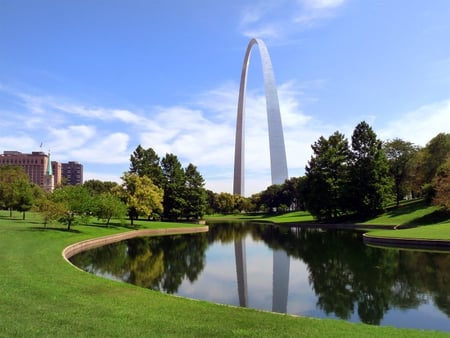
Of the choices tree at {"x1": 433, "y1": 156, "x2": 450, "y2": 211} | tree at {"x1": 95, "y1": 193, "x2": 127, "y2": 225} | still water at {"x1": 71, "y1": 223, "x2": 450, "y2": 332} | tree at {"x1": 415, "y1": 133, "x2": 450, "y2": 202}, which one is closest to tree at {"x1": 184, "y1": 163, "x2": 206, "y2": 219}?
tree at {"x1": 95, "y1": 193, "x2": 127, "y2": 225}

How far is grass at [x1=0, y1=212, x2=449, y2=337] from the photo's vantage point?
26.5 feet

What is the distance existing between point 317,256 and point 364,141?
40.5 meters

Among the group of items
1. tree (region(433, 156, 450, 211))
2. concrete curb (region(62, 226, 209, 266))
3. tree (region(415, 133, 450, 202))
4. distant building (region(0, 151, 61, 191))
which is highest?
distant building (region(0, 151, 61, 191))

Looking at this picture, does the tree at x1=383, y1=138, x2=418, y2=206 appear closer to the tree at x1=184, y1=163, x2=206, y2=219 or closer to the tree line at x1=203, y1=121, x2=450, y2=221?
the tree line at x1=203, y1=121, x2=450, y2=221

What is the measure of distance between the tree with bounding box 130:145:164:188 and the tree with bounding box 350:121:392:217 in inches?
1206

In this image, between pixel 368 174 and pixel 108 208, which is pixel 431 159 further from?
pixel 108 208

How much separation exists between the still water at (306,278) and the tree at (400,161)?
4002 centimetres

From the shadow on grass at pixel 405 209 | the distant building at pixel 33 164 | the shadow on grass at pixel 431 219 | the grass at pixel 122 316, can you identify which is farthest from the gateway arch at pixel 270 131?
the distant building at pixel 33 164

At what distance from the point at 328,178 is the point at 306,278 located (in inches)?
1806

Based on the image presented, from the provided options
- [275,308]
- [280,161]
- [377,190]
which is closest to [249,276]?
[275,308]

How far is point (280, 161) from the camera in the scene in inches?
3728

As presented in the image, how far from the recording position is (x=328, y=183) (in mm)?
61906

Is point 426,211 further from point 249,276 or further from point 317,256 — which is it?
point 249,276

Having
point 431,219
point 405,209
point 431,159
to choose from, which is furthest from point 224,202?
point 431,219
